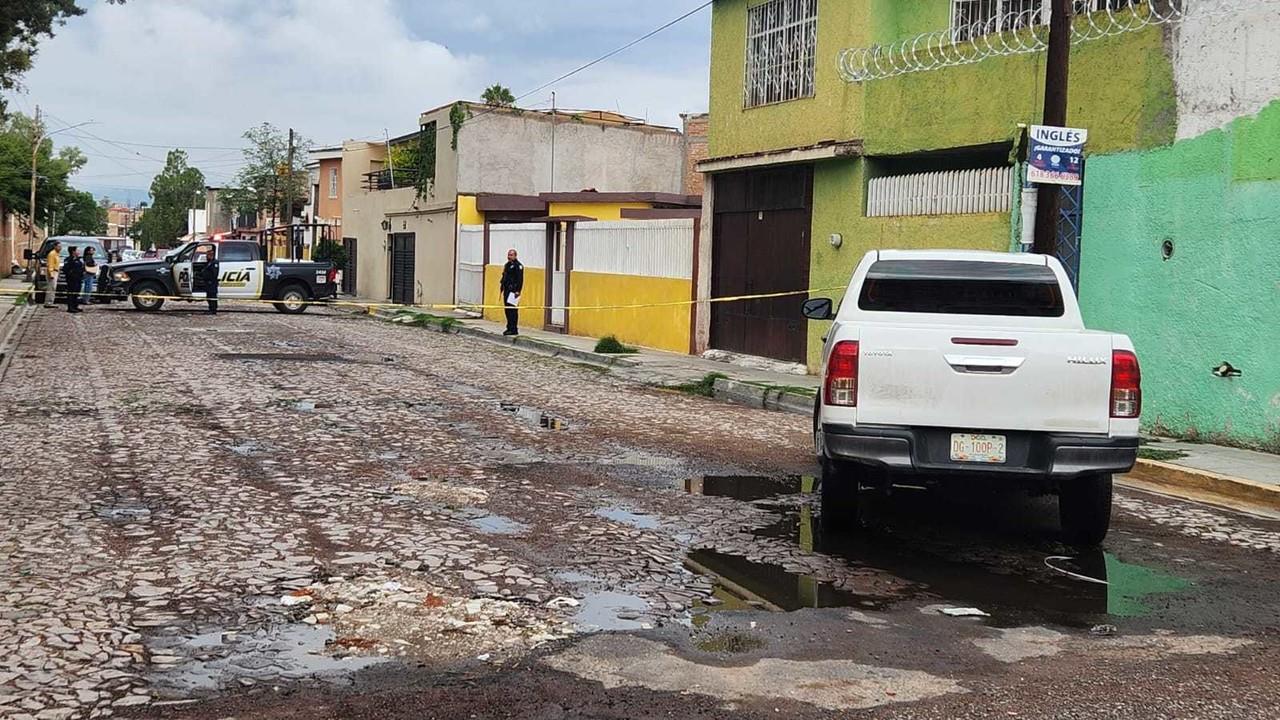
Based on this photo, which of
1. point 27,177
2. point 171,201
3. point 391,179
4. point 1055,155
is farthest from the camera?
point 171,201

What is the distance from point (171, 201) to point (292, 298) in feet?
323

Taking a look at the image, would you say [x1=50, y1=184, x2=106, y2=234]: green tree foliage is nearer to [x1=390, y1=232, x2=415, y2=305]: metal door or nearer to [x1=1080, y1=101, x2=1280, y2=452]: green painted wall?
[x1=390, y1=232, x2=415, y2=305]: metal door

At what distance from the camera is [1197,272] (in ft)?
43.4

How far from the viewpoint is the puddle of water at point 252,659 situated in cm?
504

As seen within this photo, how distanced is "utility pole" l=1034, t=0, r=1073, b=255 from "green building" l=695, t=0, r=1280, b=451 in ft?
3.93

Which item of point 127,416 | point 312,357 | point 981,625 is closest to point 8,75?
point 312,357

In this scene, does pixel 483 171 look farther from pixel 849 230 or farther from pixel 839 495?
pixel 839 495

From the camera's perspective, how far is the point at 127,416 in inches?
512

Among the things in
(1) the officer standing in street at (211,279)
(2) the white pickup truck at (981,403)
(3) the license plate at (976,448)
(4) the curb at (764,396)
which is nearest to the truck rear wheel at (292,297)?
(1) the officer standing in street at (211,279)

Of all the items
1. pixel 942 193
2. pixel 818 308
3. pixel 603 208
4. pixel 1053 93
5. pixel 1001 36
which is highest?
pixel 1001 36

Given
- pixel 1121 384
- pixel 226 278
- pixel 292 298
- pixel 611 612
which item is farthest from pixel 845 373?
pixel 226 278

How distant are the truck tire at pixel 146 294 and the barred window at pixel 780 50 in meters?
18.5

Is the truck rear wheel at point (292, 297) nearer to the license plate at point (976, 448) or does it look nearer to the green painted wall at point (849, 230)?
the green painted wall at point (849, 230)

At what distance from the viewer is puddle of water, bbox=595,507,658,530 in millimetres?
8344
